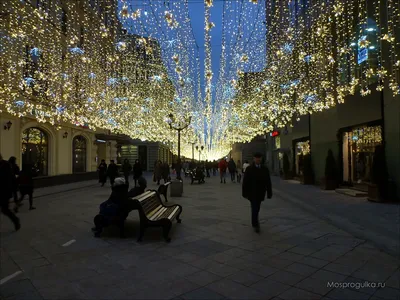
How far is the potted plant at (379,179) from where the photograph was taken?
35.1 feet

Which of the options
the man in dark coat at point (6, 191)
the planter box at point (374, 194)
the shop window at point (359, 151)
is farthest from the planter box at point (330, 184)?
the man in dark coat at point (6, 191)

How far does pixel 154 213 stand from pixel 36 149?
1773 cm

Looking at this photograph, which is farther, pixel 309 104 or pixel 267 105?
pixel 267 105

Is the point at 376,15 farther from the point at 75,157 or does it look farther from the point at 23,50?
the point at 75,157

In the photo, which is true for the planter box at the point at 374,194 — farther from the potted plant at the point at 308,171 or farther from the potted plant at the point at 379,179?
the potted plant at the point at 308,171

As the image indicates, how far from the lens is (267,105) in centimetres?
2336

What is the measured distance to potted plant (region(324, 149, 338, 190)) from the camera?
49.5 feet

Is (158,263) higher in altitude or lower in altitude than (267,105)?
lower

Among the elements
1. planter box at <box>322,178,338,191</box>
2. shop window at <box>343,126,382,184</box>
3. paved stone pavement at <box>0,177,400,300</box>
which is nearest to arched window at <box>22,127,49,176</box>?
paved stone pavement at <box>0,177,400,300</box>

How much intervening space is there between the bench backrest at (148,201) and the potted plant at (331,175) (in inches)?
421

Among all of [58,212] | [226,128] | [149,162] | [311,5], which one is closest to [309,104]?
[311,5]

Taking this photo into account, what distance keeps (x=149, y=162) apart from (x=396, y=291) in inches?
1806

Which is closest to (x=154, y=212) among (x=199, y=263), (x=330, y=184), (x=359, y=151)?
(x=199, y=263)

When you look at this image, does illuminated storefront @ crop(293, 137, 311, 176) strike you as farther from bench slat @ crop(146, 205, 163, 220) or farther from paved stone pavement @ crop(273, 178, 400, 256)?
bench slat @ crop(146, 205, 163, 220)
